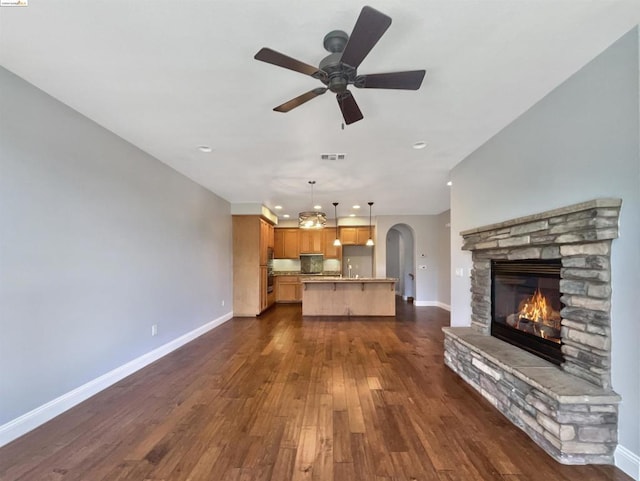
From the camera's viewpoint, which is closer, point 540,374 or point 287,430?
point 540,374

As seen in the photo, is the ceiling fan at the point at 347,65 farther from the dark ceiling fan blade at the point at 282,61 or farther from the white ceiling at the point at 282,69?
the white ceiling at the point at 282,69

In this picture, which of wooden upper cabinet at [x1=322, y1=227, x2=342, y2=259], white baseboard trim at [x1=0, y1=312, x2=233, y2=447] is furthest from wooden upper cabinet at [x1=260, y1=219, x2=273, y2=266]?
white baseboard trim at [x1=0, y1=312, x2=233, y2=447]

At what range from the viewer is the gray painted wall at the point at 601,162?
172 cm

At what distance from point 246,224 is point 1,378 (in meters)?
4.84

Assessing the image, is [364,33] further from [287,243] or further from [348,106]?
[287,243]

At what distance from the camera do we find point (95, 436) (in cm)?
216

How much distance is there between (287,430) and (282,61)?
2.48m

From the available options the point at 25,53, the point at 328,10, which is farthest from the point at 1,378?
the point at 328,10

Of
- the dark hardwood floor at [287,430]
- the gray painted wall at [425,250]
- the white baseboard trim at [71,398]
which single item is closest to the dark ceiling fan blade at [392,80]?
the dark hardwood floor at [287,430]

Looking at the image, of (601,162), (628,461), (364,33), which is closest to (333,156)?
(364,33)

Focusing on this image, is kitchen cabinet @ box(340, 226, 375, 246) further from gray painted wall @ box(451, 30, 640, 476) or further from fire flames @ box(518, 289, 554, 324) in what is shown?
fire flames @ box(518, 289, 554, 324)

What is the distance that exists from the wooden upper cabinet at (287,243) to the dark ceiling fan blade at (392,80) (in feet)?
24.0

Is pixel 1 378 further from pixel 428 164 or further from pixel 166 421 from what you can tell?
pixel 428 164

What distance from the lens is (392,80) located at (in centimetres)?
181
